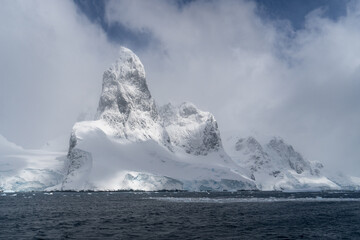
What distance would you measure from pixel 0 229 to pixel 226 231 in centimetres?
2841

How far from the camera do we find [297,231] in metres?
44.0

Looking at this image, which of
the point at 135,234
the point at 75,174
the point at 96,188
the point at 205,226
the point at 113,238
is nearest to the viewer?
the point at 113,238

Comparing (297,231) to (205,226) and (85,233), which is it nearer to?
(205,226)

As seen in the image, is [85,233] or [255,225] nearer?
[85,233]

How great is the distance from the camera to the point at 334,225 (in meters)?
49.5

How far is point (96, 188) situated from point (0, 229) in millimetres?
136487

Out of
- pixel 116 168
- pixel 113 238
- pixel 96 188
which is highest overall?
pixel 116 168

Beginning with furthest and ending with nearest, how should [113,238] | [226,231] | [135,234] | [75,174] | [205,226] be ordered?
[75,174] < [205,226] < [226,231] < [135,234] < [113,238]

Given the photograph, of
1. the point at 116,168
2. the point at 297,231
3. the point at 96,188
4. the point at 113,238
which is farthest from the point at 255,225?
the point at 116,168

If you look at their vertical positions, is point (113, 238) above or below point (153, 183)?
below

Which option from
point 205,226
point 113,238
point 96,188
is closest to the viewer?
point 113,238

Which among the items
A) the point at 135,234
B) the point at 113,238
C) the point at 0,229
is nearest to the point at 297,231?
the point at 135,234

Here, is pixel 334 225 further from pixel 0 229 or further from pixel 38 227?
pixel 0 229

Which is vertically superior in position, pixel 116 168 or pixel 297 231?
pixel 116 168
